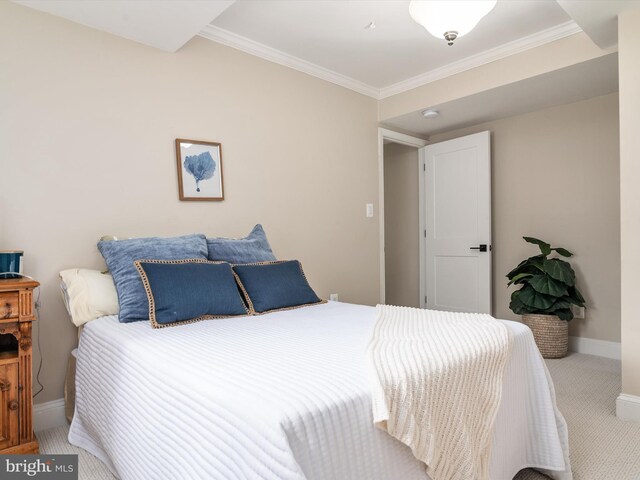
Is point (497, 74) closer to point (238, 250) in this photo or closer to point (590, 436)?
point (238, 250)

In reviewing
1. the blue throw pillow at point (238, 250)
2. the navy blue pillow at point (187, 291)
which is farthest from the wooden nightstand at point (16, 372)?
the blue throw pillow at point (238, 250)

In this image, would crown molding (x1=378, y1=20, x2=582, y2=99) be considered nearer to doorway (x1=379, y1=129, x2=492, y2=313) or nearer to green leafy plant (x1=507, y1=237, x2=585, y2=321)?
doorway (x1=379, y1=129, x2=492, y2=313)

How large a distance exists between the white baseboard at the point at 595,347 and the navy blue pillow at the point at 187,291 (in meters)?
3.07

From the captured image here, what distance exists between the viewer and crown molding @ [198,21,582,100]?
2889 millimetres

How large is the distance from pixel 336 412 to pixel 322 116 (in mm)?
3034

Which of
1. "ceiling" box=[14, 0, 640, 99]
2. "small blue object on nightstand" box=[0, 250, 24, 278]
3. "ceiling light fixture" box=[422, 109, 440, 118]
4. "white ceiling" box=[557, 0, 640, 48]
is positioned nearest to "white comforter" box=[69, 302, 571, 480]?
"small blue object on nightstand" box=[0, 250, 24, 278]

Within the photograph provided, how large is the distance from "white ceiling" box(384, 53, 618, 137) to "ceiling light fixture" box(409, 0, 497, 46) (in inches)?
47.8

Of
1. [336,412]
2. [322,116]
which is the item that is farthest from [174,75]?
[336,412]

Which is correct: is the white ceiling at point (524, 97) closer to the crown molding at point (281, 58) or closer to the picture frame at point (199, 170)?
the crown molding at point (281, 58)

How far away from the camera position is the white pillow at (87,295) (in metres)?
2.05

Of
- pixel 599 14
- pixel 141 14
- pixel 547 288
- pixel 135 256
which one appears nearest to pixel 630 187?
pixel 599 14

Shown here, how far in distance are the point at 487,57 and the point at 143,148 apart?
104 inches

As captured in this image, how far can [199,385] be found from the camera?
1.12 meters

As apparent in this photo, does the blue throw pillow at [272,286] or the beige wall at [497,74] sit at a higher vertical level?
the beige wall at [497,74]
